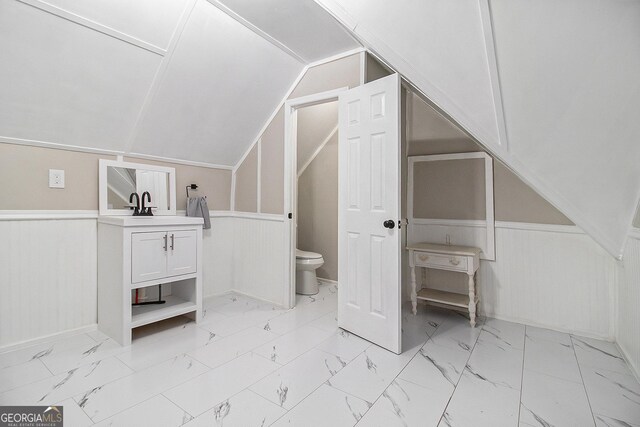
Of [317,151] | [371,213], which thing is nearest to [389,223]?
[371,213]

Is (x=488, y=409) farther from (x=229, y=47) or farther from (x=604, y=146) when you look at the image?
(x=229, y=47)

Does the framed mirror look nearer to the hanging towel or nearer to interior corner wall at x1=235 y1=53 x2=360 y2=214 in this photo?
the hanging towel

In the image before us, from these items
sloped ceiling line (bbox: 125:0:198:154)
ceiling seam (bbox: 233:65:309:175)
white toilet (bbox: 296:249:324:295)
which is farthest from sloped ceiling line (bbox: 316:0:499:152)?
white toilet (bbox: 296:249:324:295)

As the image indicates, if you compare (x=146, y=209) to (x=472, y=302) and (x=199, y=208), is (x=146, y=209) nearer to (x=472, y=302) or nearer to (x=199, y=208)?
(x=199, y=208)

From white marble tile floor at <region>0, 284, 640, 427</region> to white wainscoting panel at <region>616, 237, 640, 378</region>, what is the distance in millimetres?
102

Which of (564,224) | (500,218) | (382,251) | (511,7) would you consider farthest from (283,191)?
(564,224)

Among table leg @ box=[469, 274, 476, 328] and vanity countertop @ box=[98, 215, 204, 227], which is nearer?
vanity countertop @ box=[98, 215, 204, 227]

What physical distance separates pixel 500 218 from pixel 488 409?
1.77m

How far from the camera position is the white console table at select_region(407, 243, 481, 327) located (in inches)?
105

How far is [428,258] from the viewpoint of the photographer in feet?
9.43

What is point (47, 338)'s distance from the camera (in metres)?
2.29

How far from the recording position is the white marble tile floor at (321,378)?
154 cm

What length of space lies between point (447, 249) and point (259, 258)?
1912 millimetres

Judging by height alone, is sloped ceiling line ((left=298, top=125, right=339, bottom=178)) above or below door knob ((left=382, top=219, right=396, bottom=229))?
above
